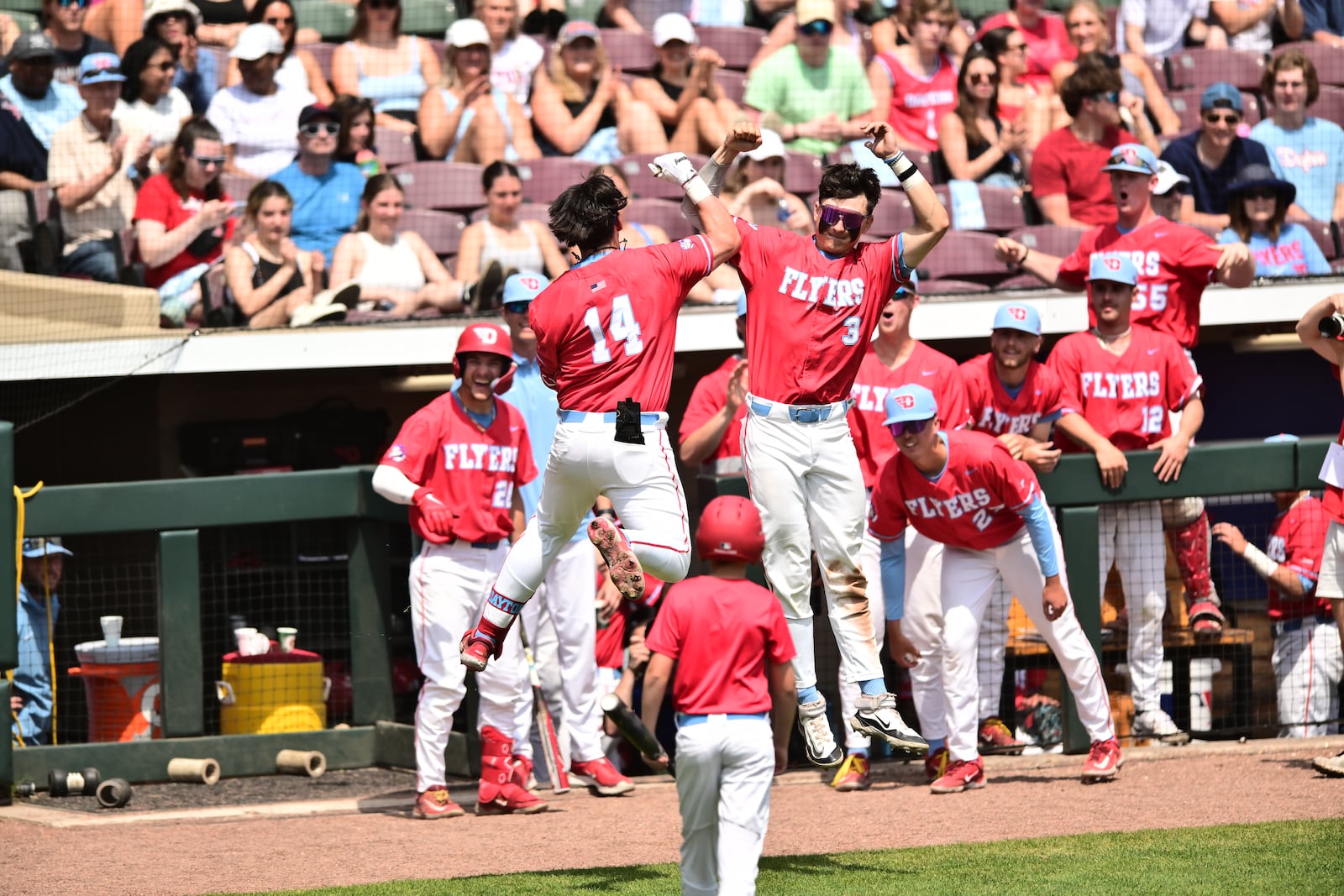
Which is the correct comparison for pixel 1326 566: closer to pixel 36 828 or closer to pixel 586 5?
pixel 36 828

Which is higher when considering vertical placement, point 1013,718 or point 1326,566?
point 1326,566

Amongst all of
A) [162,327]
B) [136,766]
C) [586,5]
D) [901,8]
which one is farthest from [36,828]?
[901,8]

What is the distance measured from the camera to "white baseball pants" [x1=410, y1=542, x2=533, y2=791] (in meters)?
7.38

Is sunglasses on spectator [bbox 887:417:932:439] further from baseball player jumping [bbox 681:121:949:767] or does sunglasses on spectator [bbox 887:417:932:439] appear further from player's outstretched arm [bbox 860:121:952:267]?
player's outstretched arm [bbox 860:121:952:267]

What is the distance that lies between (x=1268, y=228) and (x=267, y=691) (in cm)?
615

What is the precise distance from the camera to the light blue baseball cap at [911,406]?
696 centimetres

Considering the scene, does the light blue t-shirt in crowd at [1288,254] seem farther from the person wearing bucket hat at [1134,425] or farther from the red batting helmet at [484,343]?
the red batting helmet at [484,343]

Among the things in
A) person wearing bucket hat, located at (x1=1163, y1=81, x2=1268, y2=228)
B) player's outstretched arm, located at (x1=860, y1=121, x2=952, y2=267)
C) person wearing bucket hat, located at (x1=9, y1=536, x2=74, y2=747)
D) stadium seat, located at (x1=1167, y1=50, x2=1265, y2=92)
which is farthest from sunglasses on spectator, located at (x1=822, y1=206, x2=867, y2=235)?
stadium seat, located at (x1=1167, y1=50, x2=1265, y2=92)

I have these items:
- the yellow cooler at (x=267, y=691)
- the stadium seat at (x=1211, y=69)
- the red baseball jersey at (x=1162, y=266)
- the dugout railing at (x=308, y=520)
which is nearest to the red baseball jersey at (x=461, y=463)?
the dugout railing at (x=308, y=520)

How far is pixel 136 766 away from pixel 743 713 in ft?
14.1

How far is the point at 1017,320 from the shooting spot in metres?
7.81

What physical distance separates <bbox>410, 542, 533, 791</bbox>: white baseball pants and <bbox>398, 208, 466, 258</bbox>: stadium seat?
3038 mm

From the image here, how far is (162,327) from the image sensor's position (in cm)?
941

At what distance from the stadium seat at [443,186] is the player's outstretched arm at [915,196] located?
4.72 metres
